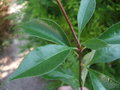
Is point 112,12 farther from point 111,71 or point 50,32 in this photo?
point 50,32

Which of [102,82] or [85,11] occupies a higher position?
[85,11]

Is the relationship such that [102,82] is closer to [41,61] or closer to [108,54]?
[108,54]

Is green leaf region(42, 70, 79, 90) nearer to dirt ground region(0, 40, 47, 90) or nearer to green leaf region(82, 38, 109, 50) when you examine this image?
green leaf region(82, 38, 109, 50)

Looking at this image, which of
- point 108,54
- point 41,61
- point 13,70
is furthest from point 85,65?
point 13,70

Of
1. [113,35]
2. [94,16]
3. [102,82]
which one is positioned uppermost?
[113,35]

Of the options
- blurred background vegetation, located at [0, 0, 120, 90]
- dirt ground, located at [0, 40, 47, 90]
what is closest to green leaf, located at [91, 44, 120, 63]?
blurred background vegetation, located at [0, 0, 120, 90]

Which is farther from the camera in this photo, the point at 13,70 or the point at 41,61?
the point at 13,70

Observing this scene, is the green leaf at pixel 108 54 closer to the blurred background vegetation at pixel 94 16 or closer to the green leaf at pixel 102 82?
the green leaf at pixel 102 82
